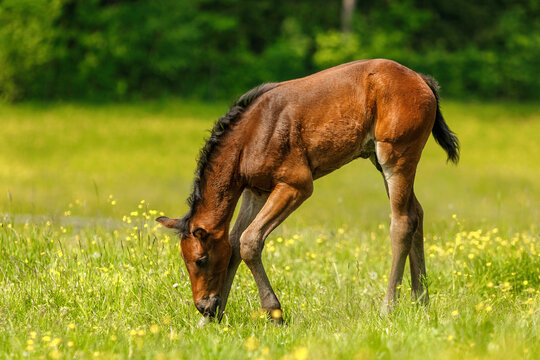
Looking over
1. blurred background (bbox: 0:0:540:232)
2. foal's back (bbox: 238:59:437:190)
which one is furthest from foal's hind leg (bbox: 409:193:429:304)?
blurred background (bbox: 0:0:540:232)

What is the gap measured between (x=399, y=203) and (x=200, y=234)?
5.23 ft

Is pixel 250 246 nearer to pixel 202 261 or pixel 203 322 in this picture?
pixel 202 261

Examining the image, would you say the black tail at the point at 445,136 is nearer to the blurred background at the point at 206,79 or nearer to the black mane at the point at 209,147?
the black mane at the point at 209,147

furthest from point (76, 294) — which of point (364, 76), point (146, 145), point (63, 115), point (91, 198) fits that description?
point (63, 115)

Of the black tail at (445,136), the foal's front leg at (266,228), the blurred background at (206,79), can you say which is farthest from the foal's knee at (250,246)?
the blurred background at (206,79)

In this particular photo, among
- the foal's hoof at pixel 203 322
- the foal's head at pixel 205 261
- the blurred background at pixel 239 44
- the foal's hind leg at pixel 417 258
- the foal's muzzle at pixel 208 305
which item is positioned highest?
the foal's head at pixel 205 261

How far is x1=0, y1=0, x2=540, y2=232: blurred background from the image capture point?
635 inches

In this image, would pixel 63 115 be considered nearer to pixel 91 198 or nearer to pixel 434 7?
pixel 91 198

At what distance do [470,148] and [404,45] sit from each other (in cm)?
1430

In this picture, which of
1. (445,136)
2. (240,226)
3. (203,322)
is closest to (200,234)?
(240,226)

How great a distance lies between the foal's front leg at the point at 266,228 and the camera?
5391mm

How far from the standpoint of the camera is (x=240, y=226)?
19.2ft

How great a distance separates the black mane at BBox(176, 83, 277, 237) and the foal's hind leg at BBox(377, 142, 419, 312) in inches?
43.7

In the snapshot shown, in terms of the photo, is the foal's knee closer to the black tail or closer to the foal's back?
the foal's back
